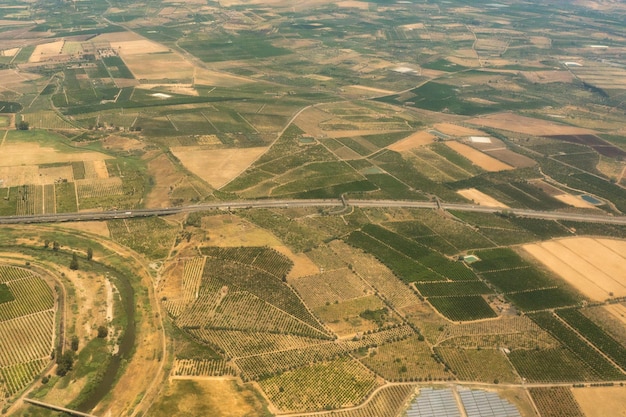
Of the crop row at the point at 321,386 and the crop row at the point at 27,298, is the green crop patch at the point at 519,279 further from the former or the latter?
the crop row at the point at 27,298

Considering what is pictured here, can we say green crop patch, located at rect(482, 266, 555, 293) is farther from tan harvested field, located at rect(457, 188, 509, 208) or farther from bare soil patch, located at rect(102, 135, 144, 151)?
bare soil patch, located at rect(102, 135, 144, 151)

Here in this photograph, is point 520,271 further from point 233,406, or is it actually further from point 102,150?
point 102,150

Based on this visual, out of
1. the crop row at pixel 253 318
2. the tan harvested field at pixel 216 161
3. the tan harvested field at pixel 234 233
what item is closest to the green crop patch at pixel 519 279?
the crop row at pixel 253 318

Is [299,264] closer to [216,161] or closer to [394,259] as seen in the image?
[394,259]

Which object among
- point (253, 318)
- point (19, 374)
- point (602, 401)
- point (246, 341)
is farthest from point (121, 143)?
point (602, 401)

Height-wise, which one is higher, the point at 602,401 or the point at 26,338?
the point at 602,401

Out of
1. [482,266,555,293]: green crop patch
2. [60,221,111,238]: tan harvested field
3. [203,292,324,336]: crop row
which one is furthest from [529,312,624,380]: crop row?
[60,221,111,238]: tan harvested field

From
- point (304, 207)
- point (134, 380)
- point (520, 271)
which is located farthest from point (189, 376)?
point (520, 271)
